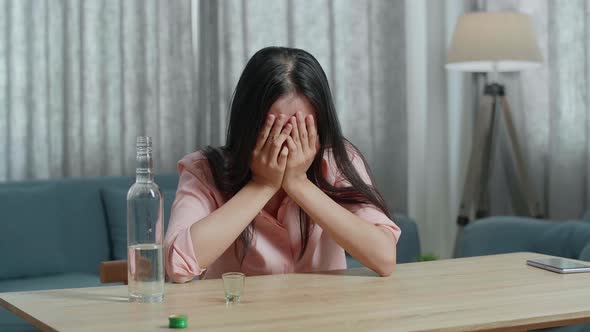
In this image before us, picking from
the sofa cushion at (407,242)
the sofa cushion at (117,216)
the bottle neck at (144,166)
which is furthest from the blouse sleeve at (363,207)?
the sofa cushion at (407,242)

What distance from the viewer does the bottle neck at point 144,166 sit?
4.22 ft

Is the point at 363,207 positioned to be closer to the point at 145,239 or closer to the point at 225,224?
the point at 225,224

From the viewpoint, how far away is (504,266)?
166cm

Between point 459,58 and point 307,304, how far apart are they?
8.63 feet

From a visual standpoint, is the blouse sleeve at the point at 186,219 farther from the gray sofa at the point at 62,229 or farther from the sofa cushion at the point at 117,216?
the sofa cushion at the point at 117,216

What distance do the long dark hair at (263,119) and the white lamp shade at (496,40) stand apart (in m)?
2.04

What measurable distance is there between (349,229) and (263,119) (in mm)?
263

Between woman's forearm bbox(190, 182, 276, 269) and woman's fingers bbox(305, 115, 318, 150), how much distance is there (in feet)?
0.39

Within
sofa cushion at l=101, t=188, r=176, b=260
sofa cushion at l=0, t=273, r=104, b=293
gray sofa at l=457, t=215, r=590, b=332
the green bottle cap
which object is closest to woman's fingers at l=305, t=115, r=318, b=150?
the green bottle cap

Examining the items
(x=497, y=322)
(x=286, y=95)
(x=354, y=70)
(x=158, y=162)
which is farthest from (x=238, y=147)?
(x=354, y=70)

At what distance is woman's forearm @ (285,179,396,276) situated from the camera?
1.56 meters

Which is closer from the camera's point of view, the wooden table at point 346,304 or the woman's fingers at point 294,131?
the wooden table at point 346,304

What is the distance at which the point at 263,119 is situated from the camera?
165 centimetres

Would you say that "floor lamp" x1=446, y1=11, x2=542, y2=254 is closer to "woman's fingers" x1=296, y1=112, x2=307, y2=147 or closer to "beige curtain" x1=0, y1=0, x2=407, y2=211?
"beige curtain" x1=0, y1=0, x2=407, y2=211
